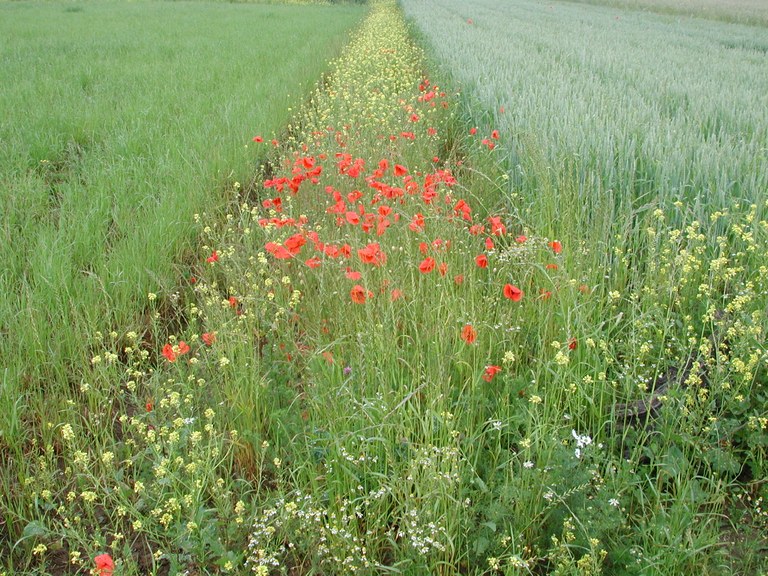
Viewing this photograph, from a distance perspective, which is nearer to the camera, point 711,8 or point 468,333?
point 468,333

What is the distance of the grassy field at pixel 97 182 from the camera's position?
2.68 meters

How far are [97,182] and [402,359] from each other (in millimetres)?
3344

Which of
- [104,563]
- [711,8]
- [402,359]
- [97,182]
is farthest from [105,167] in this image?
[711,8]

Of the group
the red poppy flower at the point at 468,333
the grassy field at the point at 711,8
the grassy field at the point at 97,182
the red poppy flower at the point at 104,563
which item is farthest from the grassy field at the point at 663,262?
the grassy field at the point at 711,8

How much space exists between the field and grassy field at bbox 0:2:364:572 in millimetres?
29

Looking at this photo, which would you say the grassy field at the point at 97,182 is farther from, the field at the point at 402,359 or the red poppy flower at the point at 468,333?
the red poppy flower at the point at 468,333

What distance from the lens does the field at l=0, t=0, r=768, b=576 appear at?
1.83 m

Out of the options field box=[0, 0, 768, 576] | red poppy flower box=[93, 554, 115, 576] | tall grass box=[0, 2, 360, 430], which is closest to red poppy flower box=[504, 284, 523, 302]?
field box=[0, 0, 768, 576]

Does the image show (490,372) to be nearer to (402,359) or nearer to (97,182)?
(402,359)

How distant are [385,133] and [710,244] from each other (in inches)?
119

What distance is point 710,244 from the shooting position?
117 inches

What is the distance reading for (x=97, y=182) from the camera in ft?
15.2

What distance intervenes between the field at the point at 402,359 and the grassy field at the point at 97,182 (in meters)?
0.03

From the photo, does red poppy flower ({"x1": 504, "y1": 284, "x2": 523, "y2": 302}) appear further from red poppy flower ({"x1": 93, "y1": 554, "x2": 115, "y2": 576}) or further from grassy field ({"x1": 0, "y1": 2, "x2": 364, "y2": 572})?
grassy field ({"x1": 0, "y1": 2, "x2": 364, "y2": 572})
